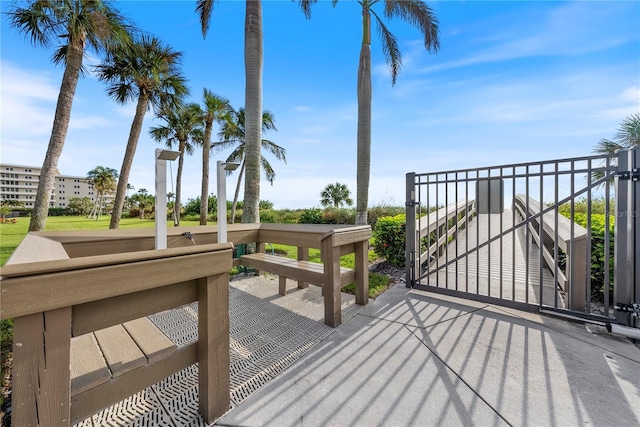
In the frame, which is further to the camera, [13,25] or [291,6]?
[291,6]

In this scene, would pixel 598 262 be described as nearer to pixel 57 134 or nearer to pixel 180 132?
pixel 57 134

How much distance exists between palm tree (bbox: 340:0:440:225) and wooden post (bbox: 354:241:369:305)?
130 inches

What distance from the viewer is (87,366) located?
4.15 ft

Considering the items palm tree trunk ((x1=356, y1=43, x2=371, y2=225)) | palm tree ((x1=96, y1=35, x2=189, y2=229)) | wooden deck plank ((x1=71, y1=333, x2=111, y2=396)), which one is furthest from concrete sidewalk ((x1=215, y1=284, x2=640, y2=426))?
palm tree ((x1=96, y1=35, x2=189, y2=229))

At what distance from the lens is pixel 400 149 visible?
8.48 meters

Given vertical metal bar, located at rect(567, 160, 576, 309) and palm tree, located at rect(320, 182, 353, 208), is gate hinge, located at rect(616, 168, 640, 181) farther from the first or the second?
palm tree, located at rect(320, 182, 353, 208)

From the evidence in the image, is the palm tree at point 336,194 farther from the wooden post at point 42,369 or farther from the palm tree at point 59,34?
the wooden post at point 42,369

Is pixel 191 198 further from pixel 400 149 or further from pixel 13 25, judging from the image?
pixel 400 149

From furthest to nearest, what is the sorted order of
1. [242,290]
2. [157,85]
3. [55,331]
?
[157,85], [242,290], [55,331]

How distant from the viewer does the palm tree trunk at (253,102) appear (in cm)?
495

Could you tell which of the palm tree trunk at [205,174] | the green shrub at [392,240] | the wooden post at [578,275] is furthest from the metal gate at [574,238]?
the palm tree trunk at [205,174]

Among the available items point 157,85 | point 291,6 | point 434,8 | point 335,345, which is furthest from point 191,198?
point 335,345

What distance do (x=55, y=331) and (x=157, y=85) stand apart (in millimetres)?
11078

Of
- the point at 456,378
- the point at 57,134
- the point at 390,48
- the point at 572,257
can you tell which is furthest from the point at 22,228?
the point at 572,257
